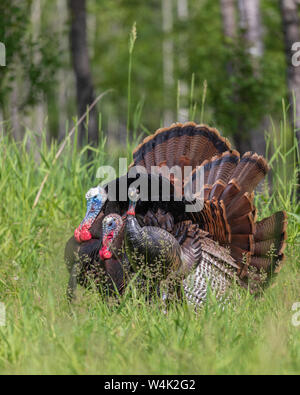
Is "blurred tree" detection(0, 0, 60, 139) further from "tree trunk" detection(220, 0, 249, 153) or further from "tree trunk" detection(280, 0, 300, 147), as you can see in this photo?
"tree trunk" detection(280, 0, 300, 147)

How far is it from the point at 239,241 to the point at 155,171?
2.38ft

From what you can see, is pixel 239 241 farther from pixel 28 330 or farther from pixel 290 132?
pixel 290 132

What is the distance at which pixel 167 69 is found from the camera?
98.4ft

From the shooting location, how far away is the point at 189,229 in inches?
137

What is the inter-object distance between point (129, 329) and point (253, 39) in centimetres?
661

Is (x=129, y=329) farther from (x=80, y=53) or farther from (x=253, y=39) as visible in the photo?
(x=80, y=53)

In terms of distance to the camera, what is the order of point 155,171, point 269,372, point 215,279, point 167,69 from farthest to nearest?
point 167,69, point 155,171, point 215,279, point 269,372

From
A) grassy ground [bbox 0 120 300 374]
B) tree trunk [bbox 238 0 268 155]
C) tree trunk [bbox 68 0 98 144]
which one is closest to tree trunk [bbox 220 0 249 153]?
tree trunk [bbox 238 0 268 155]

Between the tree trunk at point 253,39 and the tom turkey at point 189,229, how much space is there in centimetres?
462

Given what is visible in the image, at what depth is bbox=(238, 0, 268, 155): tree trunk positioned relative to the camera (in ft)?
27.6

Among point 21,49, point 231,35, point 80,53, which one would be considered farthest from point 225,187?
point 231,35

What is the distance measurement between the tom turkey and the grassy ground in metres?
0.16
